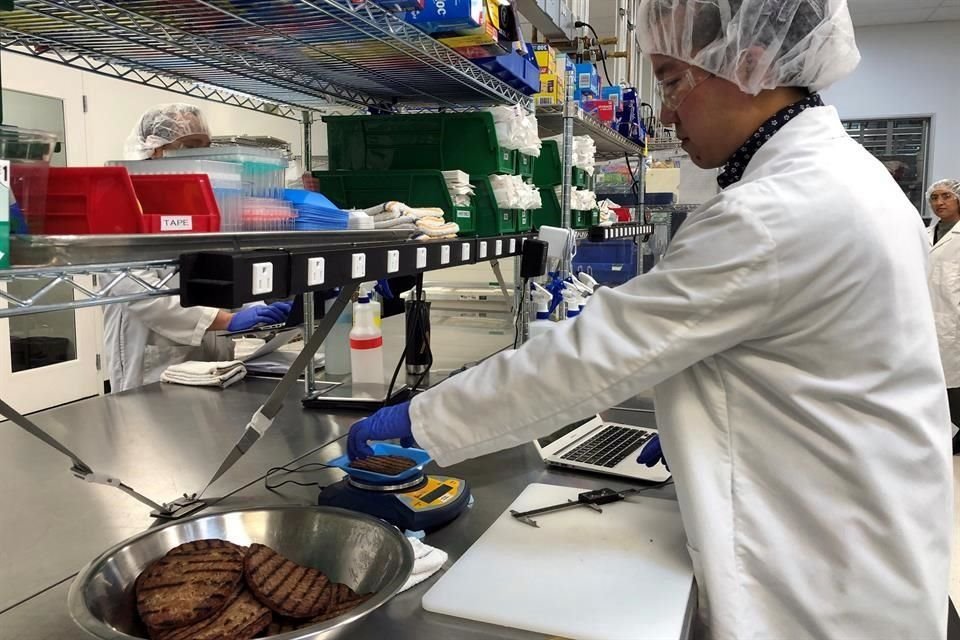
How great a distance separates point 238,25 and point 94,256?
644 millimetres

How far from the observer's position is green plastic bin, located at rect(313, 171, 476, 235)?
1845 millimetres

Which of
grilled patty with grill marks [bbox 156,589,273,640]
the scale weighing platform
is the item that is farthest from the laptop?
grilled patty with grill marks [bbox 156,589,273,640]

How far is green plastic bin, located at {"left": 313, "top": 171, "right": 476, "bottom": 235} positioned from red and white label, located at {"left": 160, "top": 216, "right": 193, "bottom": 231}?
95 centimetres

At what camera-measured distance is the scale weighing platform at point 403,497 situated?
1183 millimetres

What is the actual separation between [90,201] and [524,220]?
1.57m

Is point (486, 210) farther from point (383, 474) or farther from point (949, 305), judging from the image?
point (949, 305)

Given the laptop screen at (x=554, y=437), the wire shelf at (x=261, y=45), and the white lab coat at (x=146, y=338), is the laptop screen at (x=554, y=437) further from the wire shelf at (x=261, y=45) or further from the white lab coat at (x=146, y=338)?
the white lab coat at (x=146, y=338)

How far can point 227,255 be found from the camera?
2.73 feet

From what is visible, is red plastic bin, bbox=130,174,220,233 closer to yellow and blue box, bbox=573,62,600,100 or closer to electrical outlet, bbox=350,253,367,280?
electrical outlet, bbox=350,253,367,280

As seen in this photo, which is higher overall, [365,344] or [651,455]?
[365,344]

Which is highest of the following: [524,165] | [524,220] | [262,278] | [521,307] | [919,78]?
[919,78]

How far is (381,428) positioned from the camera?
3.88 ft

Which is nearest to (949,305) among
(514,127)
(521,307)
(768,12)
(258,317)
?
(521,307)

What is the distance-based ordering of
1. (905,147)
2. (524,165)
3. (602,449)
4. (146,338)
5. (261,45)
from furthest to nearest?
(905,147), (146,338), (524,165), (602,449), (261,45)
